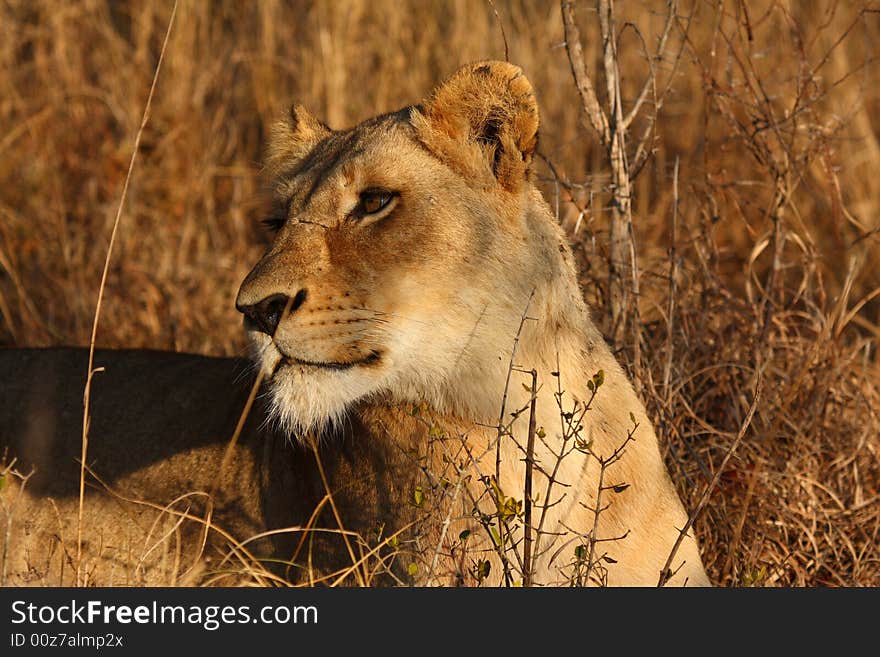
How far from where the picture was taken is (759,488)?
4.29 metres

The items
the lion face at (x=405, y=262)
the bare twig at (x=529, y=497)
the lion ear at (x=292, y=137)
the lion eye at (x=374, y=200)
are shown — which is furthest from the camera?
the lion ear at (x=292, y=137)

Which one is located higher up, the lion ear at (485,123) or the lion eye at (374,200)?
the lion ear at (485,123)

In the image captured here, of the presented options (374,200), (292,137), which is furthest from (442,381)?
(292,137)

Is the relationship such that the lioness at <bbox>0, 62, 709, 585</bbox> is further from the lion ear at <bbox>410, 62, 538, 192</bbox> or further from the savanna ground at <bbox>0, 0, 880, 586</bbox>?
the savanna ground at <bbox>0, 0, 880, 586</bbox>

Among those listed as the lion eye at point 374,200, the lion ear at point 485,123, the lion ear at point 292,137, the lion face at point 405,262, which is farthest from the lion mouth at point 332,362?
the lion ear at point 292,137

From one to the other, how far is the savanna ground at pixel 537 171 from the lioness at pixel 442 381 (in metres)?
1.05

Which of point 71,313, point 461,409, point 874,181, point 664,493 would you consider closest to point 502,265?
point 461,409

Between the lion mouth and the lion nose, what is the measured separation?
8 centimetres

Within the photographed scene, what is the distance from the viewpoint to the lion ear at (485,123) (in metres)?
3.40

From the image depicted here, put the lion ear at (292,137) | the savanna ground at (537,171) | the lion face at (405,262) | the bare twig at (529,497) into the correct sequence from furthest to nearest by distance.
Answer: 1. the savanna ground at (537,171)
2. the lion ear at (292,137)
3. the lion face at (405,262)
4. the bare twig at (529,497)

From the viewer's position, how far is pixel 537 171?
5.57 m

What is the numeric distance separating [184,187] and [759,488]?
4029 millimetres

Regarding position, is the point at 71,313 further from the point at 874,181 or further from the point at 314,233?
the point at 874,181

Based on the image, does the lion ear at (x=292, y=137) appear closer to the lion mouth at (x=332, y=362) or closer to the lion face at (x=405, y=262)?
the lion face at (x=405, y=262)
